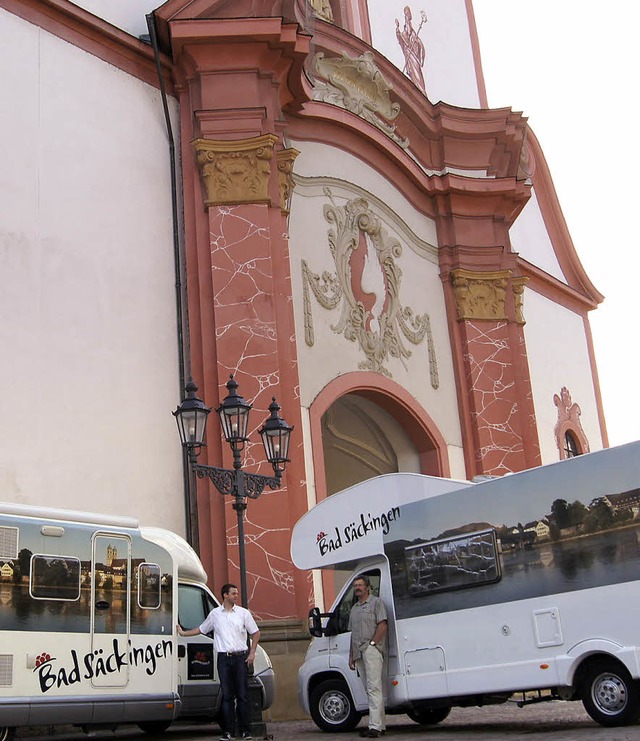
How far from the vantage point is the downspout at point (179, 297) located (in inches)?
650

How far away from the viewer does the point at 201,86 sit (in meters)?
18.3

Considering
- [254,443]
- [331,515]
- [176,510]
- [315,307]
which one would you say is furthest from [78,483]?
[315,307]

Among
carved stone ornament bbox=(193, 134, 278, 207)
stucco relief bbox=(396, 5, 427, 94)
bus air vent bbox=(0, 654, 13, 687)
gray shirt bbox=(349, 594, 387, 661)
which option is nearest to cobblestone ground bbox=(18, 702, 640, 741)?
gray shirt bbox=(349, 594, 387, 661)

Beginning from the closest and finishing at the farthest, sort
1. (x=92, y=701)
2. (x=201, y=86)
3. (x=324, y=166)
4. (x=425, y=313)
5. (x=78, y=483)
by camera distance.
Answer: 1. (x=92, y=701)
2. (x=78, y=483)
3. (x=201, y=86)
4. (x=324, y=166)
5. (x=425, y=313)

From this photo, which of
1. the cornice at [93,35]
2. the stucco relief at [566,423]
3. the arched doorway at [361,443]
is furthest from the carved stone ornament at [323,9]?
the stucco relief at [566,423]

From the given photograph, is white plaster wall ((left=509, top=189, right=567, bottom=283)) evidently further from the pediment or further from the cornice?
the cornice

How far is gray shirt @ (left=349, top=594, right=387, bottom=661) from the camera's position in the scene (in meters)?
12.4

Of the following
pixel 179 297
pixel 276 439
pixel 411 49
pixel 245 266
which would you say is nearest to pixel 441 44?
pixel 411 49

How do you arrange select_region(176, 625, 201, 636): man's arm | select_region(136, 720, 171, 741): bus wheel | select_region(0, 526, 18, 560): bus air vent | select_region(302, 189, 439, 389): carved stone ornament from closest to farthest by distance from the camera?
1. select_region(0, 526, 18, 560): bus air vent
2. select_region(176, 625, 201, 636): man's arm
3. select_region(136, 720, 171, 741): bus wheel
4. select_region(302, 189, 439, 389): carved stone ornament

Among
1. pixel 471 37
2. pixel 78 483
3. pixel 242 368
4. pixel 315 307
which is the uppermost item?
pixel 471 37

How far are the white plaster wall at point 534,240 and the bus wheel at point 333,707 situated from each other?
17310 millimetres

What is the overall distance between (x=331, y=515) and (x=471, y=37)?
1830 cm

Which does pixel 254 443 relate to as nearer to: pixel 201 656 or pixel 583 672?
pixel 201 656

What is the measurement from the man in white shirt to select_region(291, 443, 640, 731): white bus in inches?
65.4
